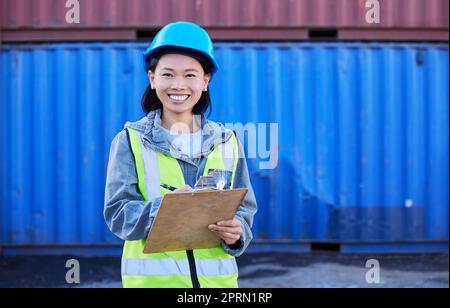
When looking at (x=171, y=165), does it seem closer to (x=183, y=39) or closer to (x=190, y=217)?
(x=190, y=217)

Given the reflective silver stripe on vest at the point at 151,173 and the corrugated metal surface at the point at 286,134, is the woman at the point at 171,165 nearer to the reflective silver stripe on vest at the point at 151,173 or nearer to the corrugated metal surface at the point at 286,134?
the reflective silver stripe on vest at the point at 151,173

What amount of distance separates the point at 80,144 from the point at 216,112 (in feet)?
4.86

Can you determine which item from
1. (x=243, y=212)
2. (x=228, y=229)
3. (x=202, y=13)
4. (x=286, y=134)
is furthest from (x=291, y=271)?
(x=228, y=229)

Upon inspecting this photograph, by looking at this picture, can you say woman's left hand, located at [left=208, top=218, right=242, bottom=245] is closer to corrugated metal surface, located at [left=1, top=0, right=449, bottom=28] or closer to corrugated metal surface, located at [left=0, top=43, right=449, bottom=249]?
corrugated metal surface, located at [left=0, top=43, right=449, bottom=249]

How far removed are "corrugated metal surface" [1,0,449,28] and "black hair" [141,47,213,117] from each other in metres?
4.19

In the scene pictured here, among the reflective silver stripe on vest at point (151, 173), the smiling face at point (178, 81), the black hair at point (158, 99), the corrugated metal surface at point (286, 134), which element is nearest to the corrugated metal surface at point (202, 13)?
the corrugated metal surface at point (286, 134)

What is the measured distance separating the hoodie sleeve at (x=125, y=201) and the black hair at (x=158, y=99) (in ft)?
0.53

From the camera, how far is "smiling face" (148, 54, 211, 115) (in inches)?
62.9

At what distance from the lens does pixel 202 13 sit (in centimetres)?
581

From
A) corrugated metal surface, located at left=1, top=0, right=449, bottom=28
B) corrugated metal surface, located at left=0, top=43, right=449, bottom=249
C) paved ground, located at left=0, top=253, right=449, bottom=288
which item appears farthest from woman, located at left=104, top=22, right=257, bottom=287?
corrugated metal surface, located at left=1, top=0, right=449, bottom=28

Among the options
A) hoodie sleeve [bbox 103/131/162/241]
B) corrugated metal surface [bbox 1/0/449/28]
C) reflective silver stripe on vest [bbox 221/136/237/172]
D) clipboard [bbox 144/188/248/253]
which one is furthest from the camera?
corrugated metal surface [bbox 1/0/449/28]

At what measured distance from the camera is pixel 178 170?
1601 millimetres
